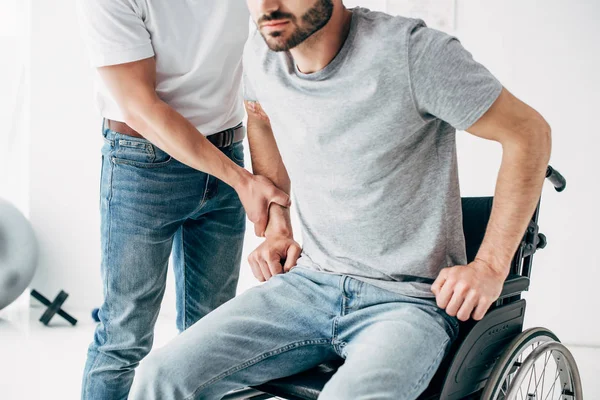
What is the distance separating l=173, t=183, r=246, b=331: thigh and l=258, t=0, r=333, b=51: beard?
0.53 m

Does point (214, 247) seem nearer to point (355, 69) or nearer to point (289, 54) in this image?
point (289, 54)

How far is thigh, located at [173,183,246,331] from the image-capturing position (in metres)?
1.86

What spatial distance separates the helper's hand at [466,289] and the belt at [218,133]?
73 centimetres

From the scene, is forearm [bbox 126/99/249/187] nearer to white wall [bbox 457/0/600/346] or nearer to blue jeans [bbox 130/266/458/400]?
blue jeans [bbox 130/266/458/400]

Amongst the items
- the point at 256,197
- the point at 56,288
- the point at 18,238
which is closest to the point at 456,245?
the point at 256,197

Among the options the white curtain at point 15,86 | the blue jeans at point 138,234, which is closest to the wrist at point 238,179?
the blue jeans at point 138,234

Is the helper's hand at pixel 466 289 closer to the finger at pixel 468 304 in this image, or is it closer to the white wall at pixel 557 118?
the finger at pixel 468 304

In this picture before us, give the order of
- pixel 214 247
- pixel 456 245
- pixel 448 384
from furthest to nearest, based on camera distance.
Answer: pixel 214 247
pixel 456 245
pixel 448 384

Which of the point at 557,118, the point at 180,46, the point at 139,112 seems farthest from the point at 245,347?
the point at 557,118

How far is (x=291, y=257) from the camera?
162cm

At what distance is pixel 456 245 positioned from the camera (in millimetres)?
1425

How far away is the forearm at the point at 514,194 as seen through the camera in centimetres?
132

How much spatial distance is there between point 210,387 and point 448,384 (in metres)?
0.44

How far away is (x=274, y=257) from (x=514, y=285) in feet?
1.69
